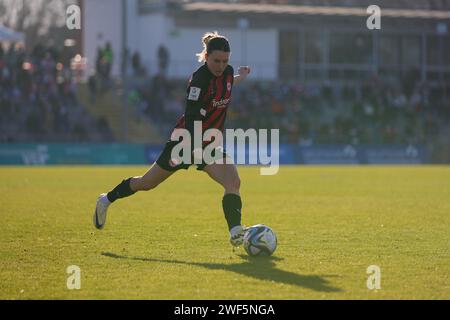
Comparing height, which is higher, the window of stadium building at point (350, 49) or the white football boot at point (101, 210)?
the window of stadium building at point (350, 49)

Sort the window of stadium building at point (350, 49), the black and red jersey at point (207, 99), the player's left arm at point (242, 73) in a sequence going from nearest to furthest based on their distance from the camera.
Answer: the black and red jersey at point (207, 99), the player's left arm at point (242, 73), the window of stadium building at point (350, 49)

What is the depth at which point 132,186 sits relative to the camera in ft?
34.5

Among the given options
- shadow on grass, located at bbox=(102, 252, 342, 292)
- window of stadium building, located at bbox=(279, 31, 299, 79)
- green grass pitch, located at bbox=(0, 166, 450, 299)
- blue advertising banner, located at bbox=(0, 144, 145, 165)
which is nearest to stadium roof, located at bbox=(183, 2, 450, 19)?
window of stadium building, located at bbox=(279, 31, 299, 79)

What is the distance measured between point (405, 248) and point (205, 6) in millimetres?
33267

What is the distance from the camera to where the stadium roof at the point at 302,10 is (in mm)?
41969

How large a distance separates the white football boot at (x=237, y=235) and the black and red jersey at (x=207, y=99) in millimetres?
1084

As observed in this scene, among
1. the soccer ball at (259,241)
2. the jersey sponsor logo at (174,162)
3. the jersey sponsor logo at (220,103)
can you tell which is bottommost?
the soccer ball at (259,241)

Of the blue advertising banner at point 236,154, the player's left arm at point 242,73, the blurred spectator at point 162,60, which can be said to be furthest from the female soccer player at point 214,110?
the blurred spectator at point 162,60

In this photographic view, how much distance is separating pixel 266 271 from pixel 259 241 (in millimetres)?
896

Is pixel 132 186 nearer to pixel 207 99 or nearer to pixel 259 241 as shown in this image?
pixel 207 99

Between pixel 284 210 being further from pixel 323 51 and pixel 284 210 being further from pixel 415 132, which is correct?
pixel 323 51

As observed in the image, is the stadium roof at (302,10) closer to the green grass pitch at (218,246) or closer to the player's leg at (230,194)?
the green grass pitch at (218,246)

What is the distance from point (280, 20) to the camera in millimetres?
44125

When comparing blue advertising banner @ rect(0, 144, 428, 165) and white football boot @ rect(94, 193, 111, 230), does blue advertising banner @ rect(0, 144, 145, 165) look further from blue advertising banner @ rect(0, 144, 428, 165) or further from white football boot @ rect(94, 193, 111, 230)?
white football boot @ rect(94, 193, 111, 230)
